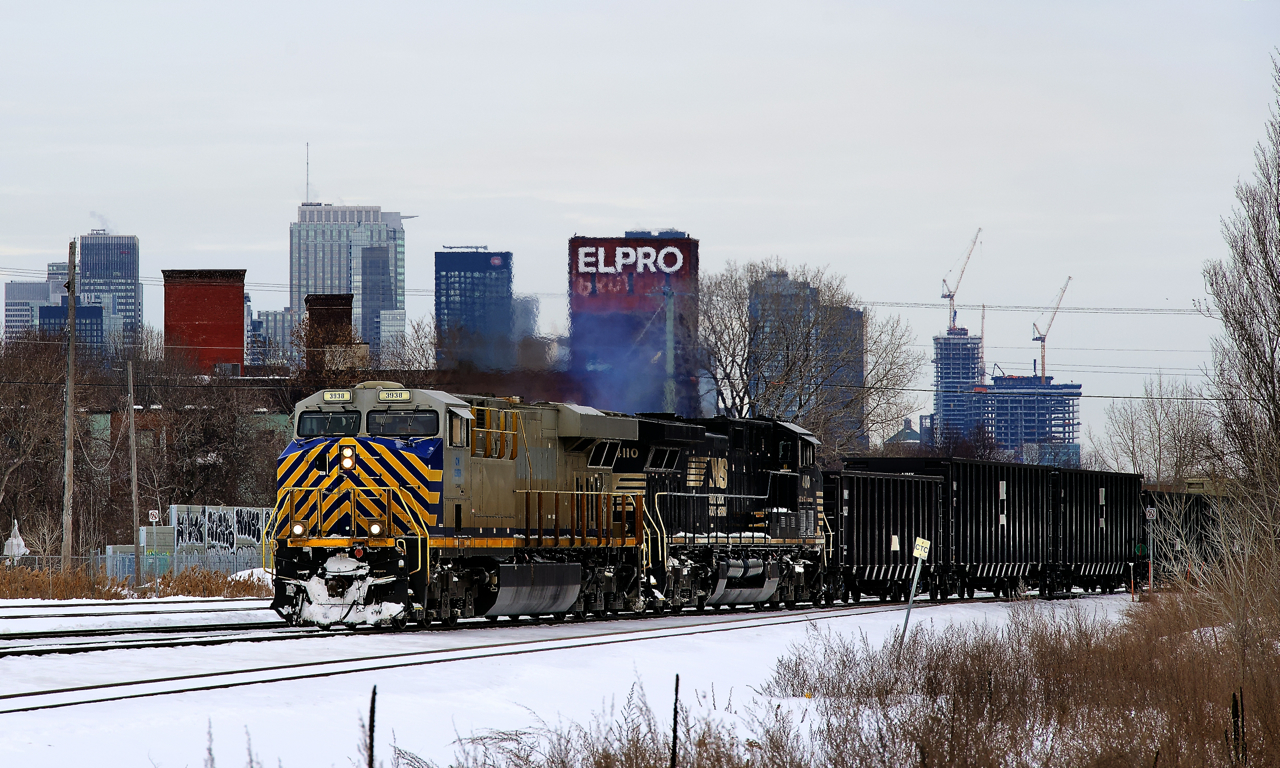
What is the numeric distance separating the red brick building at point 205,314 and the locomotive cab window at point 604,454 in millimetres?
60649

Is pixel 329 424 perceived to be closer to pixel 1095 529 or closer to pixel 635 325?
pixel 1095 529

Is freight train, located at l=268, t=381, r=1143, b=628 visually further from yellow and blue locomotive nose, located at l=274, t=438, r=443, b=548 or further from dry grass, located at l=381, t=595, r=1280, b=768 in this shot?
dry grass, located at l=381, t=595, r=1280, b=768

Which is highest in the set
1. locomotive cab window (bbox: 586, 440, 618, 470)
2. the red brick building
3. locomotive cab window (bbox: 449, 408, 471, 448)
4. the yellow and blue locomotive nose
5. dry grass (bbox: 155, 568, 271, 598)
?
Result: the red brick building

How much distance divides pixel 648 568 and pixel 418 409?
690 centimetres

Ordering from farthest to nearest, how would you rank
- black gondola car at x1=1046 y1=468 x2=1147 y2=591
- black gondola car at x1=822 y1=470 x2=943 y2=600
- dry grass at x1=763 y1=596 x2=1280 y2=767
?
black gondola car at x1=1046 y1=468 x2=1147 y2=591 → black gondola car at x1=822 y1=470 x2=943 y2=600 → dry grass at x1=763 y1=596 x2=1280 y2=767

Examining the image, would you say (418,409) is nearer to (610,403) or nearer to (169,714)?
(169,714)

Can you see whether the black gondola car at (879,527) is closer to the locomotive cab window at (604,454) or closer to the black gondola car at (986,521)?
the black gondola car at (986,521)

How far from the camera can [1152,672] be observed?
16.5 m

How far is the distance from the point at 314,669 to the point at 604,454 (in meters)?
10.7

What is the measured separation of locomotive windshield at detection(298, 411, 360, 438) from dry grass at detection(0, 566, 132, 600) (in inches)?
456

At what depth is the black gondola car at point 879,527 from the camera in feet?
106

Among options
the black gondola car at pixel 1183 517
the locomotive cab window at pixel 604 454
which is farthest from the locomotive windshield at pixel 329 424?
the black gondola car at pixel 1183 517

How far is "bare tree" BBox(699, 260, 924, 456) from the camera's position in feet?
198

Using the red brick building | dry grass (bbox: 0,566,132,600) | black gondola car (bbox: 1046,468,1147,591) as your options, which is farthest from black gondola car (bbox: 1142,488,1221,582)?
the red brick building
